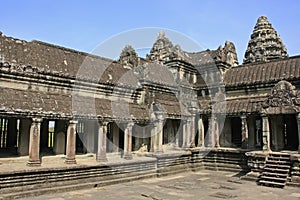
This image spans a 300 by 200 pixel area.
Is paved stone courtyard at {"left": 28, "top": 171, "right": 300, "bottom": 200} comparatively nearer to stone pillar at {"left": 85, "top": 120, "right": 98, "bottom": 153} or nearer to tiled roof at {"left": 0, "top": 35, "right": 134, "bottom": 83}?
stone pillar at {"left": 85, "top": 120, "right": 98, "bottom": 153}

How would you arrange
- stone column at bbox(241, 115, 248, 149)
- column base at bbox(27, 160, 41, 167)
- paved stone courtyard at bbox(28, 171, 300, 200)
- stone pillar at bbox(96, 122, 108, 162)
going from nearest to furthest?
paved stone courtyard at bbox(28, 171, 300, 200)
column base at bbox(27, 160, 41, 167)
stone pillar at bbox(96, 122, 108, 162)
stone column at bbox(241, 115, 248, 149)

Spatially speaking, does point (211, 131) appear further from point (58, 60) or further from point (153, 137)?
point (58, 60)

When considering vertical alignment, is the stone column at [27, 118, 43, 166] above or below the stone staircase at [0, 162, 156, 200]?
above

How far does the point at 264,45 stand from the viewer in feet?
125

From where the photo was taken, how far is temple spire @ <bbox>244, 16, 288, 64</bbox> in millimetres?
37469

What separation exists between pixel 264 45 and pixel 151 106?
26.8m

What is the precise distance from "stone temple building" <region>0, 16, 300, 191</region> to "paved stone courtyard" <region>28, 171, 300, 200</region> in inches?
57.3

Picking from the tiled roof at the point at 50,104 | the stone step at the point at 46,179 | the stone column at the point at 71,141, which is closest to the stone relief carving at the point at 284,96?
the tiled roof at the point at 50,104

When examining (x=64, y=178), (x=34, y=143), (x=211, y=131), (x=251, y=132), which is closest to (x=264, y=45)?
(x=251, y=132)

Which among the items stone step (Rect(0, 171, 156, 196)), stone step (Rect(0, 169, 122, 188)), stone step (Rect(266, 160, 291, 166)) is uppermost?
stone step (Rect(266, 160, 291, 166))

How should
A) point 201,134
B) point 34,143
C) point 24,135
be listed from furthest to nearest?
point 201,134
point 24,135
point 34,143

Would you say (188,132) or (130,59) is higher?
(130,59)

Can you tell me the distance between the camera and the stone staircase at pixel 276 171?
13.2m

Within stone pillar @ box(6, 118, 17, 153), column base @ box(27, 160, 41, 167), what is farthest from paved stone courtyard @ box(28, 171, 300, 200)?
stone pillar @ box(6, 118, 17, 153)
